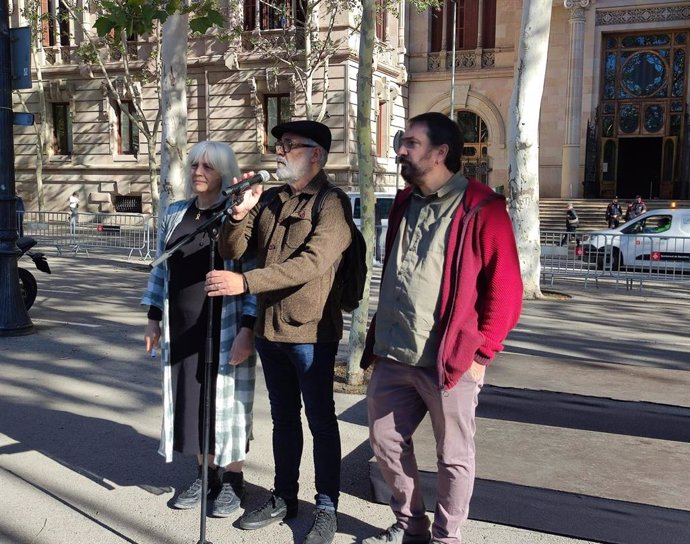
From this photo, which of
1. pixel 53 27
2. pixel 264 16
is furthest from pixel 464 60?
pixel 53 27

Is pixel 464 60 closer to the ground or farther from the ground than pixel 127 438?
farther from the ground

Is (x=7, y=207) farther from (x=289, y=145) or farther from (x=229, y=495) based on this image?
(x=289, y=145)

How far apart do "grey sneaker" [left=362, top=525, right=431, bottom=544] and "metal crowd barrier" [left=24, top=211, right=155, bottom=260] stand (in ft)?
47.9

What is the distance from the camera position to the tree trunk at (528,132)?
11703mm

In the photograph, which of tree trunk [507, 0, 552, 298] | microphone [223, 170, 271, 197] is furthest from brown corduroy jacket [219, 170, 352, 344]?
tree trunk [507, 0, 552, 298]

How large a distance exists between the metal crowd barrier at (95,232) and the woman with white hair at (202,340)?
13867 mm

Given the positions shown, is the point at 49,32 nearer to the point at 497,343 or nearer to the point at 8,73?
the point at 8,73

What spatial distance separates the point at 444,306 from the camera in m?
3.12

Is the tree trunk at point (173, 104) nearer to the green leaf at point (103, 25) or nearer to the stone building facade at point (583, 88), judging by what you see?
the green leaf at point (103, 25)

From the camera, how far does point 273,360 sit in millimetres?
3641

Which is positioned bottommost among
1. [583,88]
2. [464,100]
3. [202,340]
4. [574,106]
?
[202,340]

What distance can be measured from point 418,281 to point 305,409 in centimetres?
89

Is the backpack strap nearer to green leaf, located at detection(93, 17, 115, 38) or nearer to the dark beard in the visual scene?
the dark beard

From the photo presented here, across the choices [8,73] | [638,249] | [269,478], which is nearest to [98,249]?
[8,73]
